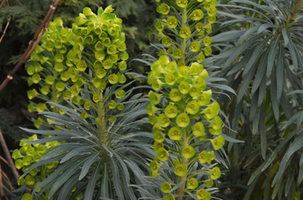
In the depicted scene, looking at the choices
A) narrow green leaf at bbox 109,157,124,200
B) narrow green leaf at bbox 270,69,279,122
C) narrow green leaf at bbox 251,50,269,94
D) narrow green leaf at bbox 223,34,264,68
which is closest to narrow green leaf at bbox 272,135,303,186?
narrow green leaf at bbox 270,69,279,122

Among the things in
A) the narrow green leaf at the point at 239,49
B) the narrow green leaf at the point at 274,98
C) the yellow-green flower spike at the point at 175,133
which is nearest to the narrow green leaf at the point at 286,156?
the narrow green leaf at the point at 274,98

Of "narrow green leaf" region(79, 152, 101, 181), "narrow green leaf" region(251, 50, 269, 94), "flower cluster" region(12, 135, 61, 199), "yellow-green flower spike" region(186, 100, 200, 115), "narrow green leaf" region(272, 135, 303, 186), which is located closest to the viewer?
"yellow-green flower spike" region(186, 100, 200, 115)

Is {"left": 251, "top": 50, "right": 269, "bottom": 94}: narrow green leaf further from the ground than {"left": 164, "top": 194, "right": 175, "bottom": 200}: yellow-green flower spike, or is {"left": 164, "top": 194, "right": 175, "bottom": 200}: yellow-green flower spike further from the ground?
{"left": 251, "top": 50, "right": 269, "bottom": 94}: narrow green leaf

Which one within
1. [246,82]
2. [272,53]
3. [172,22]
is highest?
[172,22]

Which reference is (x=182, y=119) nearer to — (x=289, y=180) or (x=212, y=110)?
(x=212, y=110)

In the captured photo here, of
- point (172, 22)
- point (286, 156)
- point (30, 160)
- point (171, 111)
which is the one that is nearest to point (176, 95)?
point (171, 111)

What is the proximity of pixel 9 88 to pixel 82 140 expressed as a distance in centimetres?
136

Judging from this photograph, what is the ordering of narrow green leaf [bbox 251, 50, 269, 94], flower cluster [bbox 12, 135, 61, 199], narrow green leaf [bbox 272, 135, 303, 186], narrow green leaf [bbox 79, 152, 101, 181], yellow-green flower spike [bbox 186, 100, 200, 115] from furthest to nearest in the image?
narrow green leaf [bbox 251, 50, 269, 94]
narrow green leaf [bbox 272, 135, 303, 186]
flower cluster [bbox 12, 135, 61, 199]
narrow green leaf [bbox 79, 152, 101, 181]
yellow-green flower spike [bbox 186, 100, 200, 115]

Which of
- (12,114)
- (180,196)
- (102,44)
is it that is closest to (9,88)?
(12,114)

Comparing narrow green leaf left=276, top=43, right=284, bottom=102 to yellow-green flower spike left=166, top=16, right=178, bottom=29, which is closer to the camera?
yellow-green flower spike left=166, top=16, right=178, bottom=29

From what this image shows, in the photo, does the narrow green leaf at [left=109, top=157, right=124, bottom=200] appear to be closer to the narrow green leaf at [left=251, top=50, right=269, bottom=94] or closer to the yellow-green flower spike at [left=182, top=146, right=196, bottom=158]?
the yellow-green flower spike at [left=182, top=146, right=196, bottom=158]

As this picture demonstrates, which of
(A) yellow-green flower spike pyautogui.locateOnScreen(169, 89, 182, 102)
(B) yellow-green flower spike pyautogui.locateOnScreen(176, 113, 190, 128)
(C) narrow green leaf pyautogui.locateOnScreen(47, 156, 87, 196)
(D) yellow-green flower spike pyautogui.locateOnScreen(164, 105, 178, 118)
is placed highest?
(A) yellow-green flower spike pyautogui.locateOnScreen(169, 89, 182, 102)

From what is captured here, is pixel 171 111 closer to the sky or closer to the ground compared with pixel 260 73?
closer to the ground

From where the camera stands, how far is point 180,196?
97 cm
